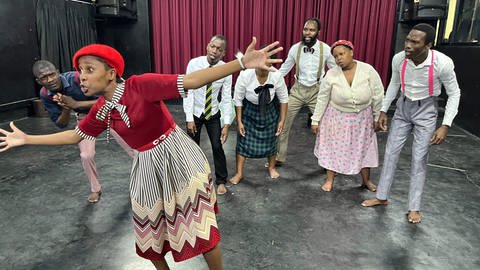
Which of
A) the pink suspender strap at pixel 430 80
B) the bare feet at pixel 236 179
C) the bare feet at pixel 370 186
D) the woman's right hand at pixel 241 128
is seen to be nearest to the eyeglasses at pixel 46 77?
the woman's right hand at pixel 241 128

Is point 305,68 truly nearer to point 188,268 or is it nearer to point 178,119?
point 188,268

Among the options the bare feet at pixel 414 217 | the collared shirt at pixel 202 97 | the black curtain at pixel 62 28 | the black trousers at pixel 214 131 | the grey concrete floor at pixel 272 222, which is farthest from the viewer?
the black curtain at pixel 62 28

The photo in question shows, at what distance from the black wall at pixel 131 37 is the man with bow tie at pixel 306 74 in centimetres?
450

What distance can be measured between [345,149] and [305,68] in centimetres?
124

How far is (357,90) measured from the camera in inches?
113

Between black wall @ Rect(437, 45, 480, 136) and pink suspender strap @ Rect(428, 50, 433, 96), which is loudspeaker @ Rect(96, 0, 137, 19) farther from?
black wall @ Rect(437, 45, 480, 136)

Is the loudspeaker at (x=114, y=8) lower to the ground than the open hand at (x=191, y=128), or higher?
higher

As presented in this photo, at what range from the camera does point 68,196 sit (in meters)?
3.12

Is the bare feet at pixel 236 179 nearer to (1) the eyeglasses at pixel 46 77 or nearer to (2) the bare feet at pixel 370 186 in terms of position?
(2) the bare feet at pixel 370 186

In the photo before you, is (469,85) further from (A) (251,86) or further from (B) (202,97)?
(B) (202,97)

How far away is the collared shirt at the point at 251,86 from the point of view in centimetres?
315

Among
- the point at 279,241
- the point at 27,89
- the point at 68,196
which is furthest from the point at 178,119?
the point at 279,241

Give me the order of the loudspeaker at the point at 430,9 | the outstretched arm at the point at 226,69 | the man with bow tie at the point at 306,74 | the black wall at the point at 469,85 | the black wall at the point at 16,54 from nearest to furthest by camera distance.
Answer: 1. the outstretched arm at the point at 226,69
2. the man with bow tie at the point at 306,74
3. the black wall at the point at 469,85
4. the black wall at the point at 16,54
5. the loudspeaker at the point at 430,9

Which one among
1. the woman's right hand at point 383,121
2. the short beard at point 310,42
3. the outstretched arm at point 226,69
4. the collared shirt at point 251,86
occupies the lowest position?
the woman's right hand at point 383,121
